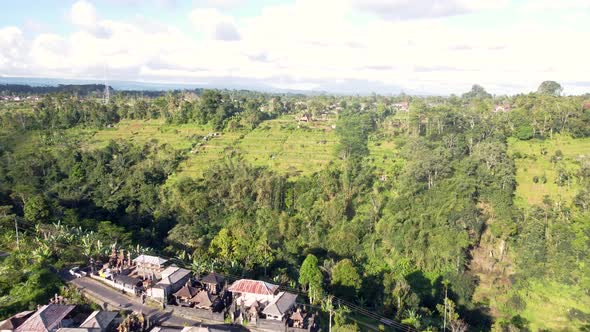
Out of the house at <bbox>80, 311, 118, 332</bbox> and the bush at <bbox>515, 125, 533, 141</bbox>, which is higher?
the bush at <bbox>515, 125, 533, 141</bbox>

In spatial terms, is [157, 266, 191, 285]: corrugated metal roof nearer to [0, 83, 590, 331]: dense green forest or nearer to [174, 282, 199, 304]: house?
[174, 282, 199, 304]: house

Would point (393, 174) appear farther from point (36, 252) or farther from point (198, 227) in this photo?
point (36, 252)

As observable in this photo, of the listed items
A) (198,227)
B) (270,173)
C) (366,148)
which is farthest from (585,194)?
(198,227)

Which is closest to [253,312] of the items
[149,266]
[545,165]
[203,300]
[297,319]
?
[297,319]

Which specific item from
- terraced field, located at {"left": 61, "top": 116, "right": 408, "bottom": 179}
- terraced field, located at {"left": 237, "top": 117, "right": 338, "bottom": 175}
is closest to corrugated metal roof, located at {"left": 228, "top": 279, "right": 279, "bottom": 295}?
terraced field, located at {"left": 61, "top": 116, "right": 408, "bottom": 179}

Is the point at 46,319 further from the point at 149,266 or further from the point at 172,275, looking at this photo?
the point at 149,266

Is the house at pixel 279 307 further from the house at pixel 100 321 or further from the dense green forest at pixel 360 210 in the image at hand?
the house at pixel 100 321
